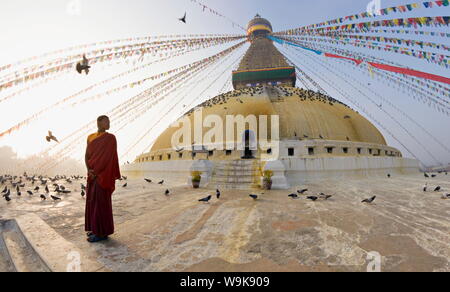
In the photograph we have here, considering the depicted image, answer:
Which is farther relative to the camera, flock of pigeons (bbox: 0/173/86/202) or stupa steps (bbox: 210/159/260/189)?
stupa steps (bbox: 210/159/260/189)

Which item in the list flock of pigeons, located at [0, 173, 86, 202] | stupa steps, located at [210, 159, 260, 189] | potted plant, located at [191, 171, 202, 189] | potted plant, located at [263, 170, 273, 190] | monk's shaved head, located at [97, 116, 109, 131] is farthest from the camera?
stupa steps, located at [210, 159, 260, 189]

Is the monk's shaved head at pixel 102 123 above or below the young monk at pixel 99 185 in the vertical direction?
above

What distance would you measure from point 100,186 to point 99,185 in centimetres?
3

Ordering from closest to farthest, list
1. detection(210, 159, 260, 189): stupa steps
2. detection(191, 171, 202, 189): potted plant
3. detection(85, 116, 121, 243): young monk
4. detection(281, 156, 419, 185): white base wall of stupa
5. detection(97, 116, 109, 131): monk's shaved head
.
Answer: detection(85, 116, 121, 243): young monk, detection(97, 116, 109, 131): monk's shaved head, detection(191, 171, 202, 189): potted plant, detection(210, 159, 260, 189): stupa steps, detection(281, 156, 419, 185): white base wall of stupa

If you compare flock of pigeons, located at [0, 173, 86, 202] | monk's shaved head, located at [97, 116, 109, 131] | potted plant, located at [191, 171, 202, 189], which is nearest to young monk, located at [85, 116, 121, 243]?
monk's shaved head, located at [97, 116, 109, 131]

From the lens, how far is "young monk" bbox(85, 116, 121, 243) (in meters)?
3.48

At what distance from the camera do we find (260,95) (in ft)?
59.9

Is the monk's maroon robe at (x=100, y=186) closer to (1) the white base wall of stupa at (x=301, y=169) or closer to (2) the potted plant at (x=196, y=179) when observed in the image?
(2) the potted plant at (x=196, y=179)

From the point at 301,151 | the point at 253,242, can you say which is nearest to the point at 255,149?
the point at 301,151

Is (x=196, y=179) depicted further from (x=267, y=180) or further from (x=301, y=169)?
(x=301, y=169)

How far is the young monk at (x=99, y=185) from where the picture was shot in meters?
3.48

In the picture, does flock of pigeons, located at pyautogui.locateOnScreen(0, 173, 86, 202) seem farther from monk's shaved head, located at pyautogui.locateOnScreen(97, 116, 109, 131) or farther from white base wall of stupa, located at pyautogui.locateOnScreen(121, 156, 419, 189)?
monk's shaved head, located at pyautogui.locateOnScreen(97, 116, 109, 131)

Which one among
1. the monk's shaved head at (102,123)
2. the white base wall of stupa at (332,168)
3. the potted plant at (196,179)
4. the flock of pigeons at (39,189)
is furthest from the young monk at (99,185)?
the white base wall of stupa at (332,168)

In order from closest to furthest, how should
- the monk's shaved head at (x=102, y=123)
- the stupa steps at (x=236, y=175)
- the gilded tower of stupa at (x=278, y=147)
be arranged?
the monk's shaved head at (x=102, y=123) < the stupa steps at (x=236, y=175) < the gilded tower of stupa at (x=278, y=147)
